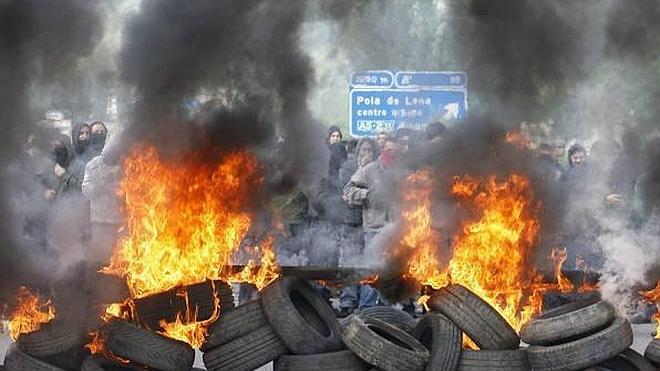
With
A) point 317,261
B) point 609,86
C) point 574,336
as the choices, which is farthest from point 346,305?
point 574,336

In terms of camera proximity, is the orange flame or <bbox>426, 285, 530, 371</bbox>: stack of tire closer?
<bbox>426, 285, 530, 371</bbox>: stack of tire

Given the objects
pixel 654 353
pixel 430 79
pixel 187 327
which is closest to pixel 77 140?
pixel 430 79

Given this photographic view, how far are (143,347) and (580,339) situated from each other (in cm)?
304

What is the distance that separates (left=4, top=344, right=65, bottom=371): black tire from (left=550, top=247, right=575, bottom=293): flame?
3.83 meters

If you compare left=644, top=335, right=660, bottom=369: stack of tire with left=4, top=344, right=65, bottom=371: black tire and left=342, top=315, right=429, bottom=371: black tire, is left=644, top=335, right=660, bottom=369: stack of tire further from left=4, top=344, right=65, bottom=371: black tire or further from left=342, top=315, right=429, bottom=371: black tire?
left=4, top=344, right=65, bottom=371: black tire

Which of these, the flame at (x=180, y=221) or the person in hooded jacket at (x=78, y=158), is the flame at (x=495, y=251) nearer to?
the flame at (x=180, y=221)

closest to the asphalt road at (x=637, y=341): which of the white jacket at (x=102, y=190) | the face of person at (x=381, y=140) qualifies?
the white jacket at (x=102, y=190)

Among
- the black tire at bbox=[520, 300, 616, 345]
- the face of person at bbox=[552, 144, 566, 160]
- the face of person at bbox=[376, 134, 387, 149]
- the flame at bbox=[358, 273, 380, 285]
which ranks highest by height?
the face of person at bbox=[376, 134, 387, 149]

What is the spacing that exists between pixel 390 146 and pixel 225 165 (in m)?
3.79

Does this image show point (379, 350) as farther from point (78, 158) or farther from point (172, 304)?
point (78, 158)

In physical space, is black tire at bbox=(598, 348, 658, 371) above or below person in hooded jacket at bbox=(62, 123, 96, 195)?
below

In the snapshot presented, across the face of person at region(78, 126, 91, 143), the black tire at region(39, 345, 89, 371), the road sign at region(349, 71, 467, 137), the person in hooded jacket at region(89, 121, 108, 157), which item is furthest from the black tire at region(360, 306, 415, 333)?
the face of person at region(78, 126, 91, 143)

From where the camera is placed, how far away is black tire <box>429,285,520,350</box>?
676 centimetres

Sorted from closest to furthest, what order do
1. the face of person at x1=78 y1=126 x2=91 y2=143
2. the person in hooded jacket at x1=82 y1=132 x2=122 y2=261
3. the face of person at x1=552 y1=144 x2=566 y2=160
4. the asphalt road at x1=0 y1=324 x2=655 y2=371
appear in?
the person in hooded jacket at x1=82 y1=132 x2=122 y2=261, the asphalt road at x1=0 y1=324 x2=655 y2=371, the face of person at x1=552 y1=144 x2=566 y2=160, the face of person at x1=78 y1=126 x2=91 y2=143
